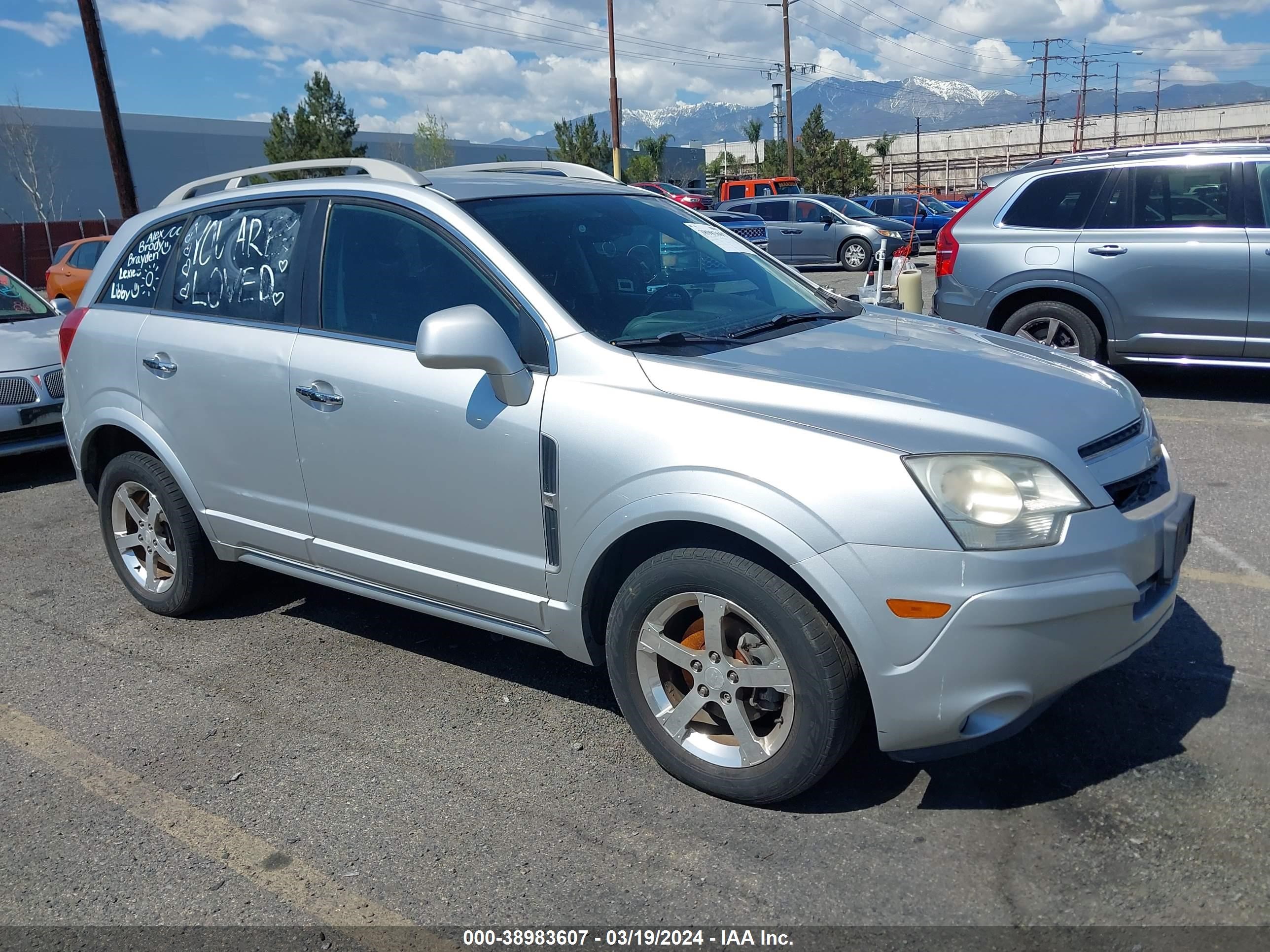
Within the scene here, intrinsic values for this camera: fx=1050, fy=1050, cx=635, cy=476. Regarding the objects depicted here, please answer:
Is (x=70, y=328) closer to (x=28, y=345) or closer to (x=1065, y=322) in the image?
(x=28, y=345)

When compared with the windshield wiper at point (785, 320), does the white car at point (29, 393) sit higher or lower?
lower

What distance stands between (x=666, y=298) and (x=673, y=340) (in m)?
0.40

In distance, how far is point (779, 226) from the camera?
73.0 ft

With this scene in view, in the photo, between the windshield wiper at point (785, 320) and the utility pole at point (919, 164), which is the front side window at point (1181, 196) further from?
the utility pole at point (919, 164)

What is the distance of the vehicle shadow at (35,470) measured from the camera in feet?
24.5

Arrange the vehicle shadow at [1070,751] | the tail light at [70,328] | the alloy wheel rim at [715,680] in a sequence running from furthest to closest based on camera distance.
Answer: the tail light at [70,328] < the vehicle shadow at [1070,751] < the alloy wheel rim at [715,680]

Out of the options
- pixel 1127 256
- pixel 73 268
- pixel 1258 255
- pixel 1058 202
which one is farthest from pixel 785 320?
pixel 73 268

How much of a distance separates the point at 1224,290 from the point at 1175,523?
206 inches

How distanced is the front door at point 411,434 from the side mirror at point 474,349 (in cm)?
6

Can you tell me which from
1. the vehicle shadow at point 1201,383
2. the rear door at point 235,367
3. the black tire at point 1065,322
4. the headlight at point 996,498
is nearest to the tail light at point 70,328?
the rear door at point 235,367

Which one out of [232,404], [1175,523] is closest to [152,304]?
[232,404]

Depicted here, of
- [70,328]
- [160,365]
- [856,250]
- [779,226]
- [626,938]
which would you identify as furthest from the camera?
[779,226]

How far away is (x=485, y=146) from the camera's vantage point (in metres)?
66.8

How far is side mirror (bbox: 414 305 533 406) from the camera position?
306 centimetres
